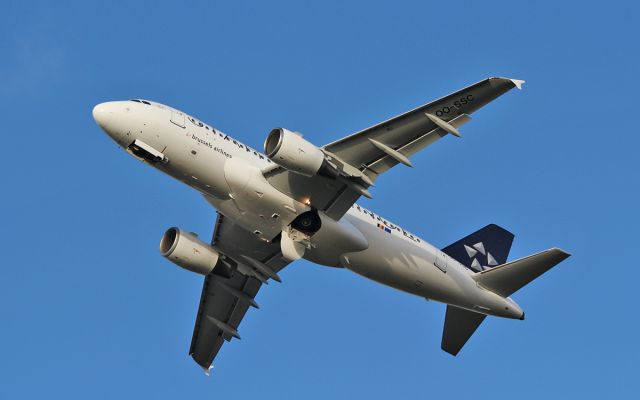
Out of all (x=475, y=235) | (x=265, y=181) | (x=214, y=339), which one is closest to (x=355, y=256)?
(x=265, y=181)

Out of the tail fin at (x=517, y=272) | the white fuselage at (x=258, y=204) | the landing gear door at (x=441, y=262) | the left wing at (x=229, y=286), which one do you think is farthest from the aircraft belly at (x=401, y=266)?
the left wing at (x=229, y=286)

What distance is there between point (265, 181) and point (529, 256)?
41.4 feet

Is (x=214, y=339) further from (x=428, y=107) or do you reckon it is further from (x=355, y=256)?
(x=428, y=107)

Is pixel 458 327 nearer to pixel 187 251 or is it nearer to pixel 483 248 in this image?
pixel 483 248

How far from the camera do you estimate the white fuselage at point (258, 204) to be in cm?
4278

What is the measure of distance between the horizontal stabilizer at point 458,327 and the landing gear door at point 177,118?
16894 millimetres

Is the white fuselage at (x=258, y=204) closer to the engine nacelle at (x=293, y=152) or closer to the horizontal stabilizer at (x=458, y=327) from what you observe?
the engine nacelle at (x=293, y=152)

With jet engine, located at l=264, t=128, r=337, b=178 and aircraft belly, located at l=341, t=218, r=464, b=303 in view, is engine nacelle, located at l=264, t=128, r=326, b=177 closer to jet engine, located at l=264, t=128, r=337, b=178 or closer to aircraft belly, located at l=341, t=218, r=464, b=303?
jet engine, located at l=264, t=128, r=337, b=178

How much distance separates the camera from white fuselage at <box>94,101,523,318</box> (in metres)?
42.8

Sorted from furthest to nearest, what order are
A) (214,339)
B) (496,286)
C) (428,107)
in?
(214,339) < (496,286) < (428,107)

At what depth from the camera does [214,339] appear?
177 feet

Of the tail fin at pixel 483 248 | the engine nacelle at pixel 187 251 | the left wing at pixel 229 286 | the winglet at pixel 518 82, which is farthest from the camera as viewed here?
the tail fin at pixel 483 248

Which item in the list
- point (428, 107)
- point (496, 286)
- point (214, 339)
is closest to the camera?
point (428, 107)

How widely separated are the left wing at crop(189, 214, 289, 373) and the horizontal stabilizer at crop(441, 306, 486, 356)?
871 centimetres
